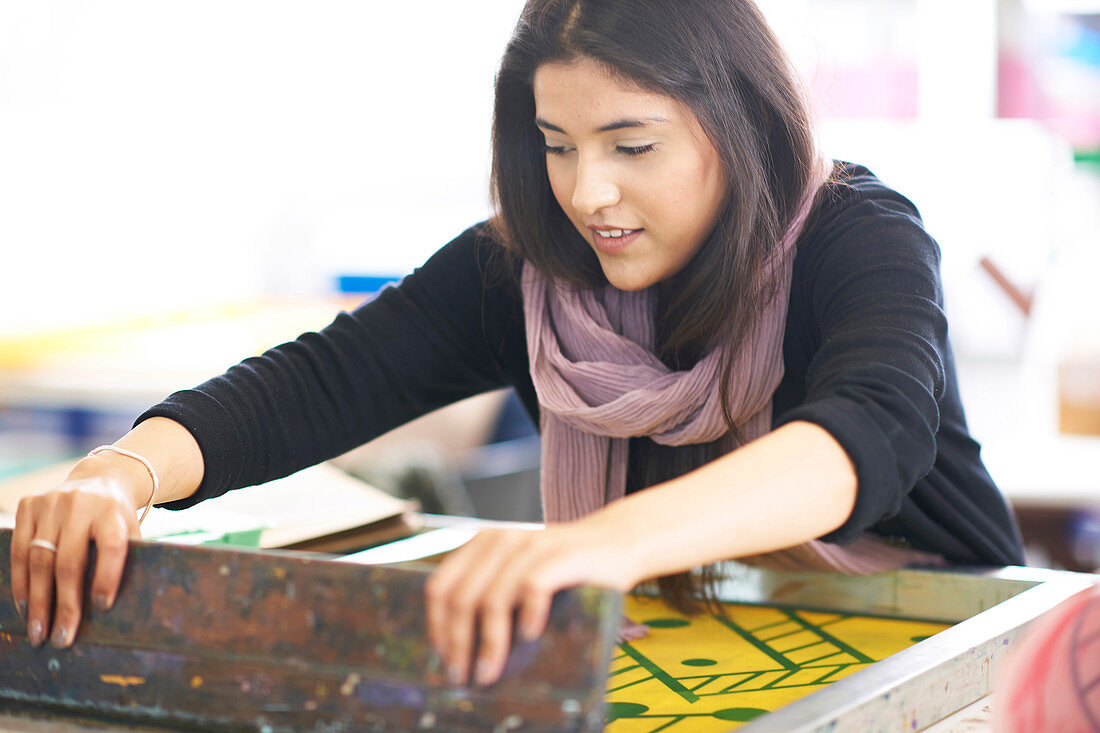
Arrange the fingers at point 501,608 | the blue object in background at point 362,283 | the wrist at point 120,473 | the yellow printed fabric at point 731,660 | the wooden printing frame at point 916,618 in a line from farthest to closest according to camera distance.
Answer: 1. the blue object in background at point 362,283
2. the wrist at point 120,473
3. the yellow printed fabric at point 731,660
4. the wooden printing frame at point 916,618
5. the fingers at point 501,608

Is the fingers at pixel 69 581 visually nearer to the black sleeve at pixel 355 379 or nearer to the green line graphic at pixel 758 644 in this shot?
the black sleeve at pixel 355 379

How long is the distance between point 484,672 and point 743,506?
19cm

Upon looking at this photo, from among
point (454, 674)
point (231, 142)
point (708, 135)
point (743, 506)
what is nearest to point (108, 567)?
point (454, 674)

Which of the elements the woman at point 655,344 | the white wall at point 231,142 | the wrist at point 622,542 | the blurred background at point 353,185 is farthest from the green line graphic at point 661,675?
the white wall at point 231,142

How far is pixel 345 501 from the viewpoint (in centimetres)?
141

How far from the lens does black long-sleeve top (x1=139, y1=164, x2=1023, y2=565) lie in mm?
821

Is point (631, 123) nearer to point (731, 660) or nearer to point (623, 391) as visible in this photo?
point (623, 391)

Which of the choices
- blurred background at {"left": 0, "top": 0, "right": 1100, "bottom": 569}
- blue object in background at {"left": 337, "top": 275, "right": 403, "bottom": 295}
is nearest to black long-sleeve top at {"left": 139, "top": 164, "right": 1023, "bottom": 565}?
blurred background at {"left": 0, "top": 0, "right": 1100, "bottom": 569}

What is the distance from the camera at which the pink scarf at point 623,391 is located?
1.18 m

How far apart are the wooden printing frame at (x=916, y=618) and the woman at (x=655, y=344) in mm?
35

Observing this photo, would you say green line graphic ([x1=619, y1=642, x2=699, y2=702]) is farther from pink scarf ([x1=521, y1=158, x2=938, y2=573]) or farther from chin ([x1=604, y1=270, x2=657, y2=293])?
chin ([x1=604, y1=270, x2=657, y2=293])

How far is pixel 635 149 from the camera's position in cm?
109

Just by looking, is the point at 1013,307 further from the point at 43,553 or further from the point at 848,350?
the point at 43,553

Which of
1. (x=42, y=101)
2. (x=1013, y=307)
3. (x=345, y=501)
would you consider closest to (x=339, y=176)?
(x=42, y=101)
